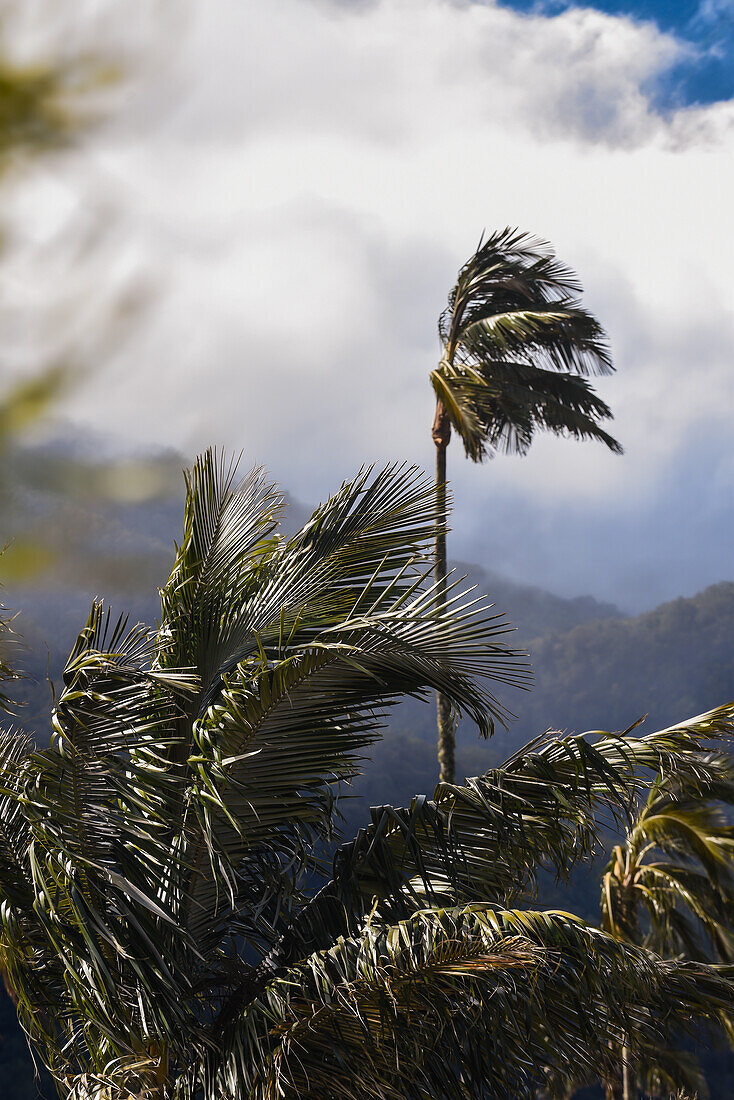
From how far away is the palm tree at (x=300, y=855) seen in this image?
3.27 metres

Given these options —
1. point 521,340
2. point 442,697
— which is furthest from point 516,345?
point 442,697

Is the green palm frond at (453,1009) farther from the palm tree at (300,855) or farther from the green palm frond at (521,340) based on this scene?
the green palm frond at (521,340)

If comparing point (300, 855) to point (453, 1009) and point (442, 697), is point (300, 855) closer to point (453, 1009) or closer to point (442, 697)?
point (453, 1009)

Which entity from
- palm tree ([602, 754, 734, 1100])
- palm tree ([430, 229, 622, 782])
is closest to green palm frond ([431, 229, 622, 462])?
palm tree ([430, 229, 622, 782])

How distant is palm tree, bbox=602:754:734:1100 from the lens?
10.5 m

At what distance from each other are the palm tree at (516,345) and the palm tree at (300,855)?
668 centimetres

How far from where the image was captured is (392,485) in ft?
15.4

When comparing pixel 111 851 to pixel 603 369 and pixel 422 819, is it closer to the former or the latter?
pixel 422 819

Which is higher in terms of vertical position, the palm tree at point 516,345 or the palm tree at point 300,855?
the palm tree at point 516,345

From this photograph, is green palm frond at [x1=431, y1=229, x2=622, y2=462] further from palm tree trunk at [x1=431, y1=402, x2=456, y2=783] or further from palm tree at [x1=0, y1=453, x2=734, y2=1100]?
palm tree at [x1=0, y1=453, x2=734, y2=1100]

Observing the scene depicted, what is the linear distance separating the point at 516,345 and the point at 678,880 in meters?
7.16

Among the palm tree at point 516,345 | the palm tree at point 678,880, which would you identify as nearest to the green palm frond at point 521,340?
the palm tree at point 516,345

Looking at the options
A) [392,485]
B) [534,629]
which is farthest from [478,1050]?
[534,629]

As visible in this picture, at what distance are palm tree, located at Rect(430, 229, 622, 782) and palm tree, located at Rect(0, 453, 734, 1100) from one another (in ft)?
21.9
